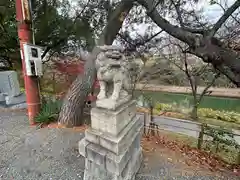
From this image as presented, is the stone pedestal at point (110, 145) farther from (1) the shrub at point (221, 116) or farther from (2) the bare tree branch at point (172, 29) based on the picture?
(1) the shrub at point (221, 116)

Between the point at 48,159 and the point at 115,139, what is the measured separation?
1.41m

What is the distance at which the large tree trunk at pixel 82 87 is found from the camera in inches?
161

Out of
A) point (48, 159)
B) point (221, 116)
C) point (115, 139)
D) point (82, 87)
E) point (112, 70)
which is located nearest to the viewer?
point (115, 139)

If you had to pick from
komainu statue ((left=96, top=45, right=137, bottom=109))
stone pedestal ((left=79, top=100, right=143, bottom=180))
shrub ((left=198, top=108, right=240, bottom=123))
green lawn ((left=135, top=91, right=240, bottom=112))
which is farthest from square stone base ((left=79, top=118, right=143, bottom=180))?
green lawn ((left=135, top=91, right=240, bottom=112))

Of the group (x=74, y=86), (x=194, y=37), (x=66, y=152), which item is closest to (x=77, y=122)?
(x=74, y=86)

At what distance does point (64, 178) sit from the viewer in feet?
7.98

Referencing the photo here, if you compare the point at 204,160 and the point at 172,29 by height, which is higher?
the point at 172,29

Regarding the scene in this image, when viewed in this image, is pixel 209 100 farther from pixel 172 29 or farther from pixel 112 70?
pixel 112 70

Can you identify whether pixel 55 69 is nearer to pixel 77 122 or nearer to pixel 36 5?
pixel 36 5

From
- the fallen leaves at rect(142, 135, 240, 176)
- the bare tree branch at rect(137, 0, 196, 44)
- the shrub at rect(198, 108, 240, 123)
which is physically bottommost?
the shrub at rect(198, 108, 240, 123)

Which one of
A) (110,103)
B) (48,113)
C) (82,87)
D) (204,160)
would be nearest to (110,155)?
(110,103)

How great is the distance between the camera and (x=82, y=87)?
4.20 meters

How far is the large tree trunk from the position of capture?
409 cm

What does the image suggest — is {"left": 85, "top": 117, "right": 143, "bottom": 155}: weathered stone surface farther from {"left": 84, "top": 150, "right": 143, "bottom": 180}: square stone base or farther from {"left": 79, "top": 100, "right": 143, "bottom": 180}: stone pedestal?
{"left": 84, "top": 150, "right": 143, "bottom": 180}: square stone base
